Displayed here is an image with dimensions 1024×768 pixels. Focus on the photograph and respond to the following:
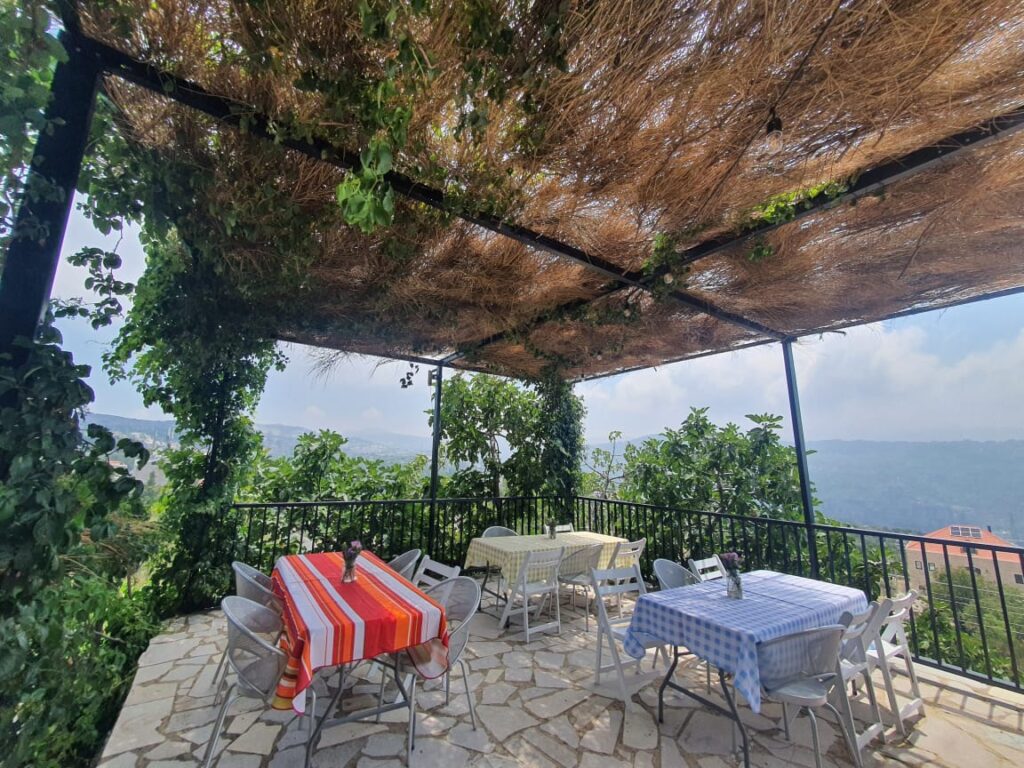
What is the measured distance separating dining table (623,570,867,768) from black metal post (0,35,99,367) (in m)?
3.04

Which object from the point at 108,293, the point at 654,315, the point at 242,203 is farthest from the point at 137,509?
the point at 654,315

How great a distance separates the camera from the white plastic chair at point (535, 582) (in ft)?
12.3

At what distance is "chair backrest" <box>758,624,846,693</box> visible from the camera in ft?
6.81

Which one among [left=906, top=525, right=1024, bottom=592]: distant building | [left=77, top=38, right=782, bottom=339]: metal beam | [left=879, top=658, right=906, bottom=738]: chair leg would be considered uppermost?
[left=77, top=38, right=782, bottom=339]: metal beam

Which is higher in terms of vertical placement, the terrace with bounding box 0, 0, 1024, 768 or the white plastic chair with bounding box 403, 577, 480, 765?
the terrace with bounding box 0, 0, 1024, 768

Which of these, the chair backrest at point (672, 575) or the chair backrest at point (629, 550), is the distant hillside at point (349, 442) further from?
the chair backrest at point (672, 575)

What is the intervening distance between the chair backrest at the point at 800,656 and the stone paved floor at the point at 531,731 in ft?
1.65

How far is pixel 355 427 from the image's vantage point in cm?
571

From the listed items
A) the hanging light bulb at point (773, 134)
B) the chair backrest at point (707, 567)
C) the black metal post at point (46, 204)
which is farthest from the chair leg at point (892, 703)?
the black metal post at point (46, 204)

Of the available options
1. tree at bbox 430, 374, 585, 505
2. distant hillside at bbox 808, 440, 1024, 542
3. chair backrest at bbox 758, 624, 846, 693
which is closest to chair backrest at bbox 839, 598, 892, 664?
chair backrest at bbox 758, 624, 846, 693

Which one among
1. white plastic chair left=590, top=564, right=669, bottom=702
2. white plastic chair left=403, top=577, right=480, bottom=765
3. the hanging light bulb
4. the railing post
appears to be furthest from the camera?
the railing post

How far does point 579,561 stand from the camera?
414cm

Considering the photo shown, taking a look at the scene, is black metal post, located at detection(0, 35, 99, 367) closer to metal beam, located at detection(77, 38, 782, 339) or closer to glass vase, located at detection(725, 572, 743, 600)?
metal beam, located at detection(77, 38, 782, 339)

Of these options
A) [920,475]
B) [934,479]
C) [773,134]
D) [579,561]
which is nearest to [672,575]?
[579,561]
